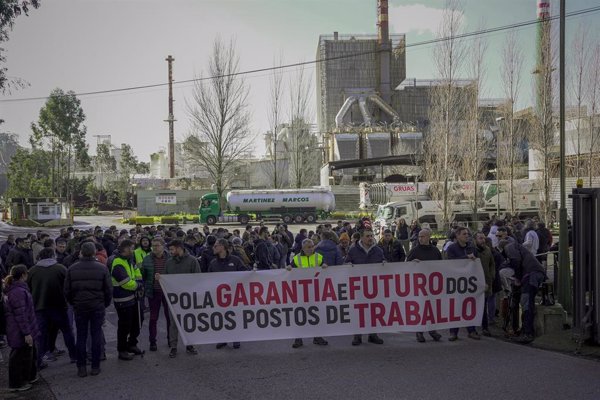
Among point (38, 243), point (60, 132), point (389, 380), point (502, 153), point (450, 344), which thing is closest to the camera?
point (389, 380)

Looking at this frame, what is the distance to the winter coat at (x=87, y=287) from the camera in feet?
24.7

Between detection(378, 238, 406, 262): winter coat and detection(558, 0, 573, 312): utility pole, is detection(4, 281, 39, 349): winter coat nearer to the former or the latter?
detection(378, 238, 406, 262): winter coat

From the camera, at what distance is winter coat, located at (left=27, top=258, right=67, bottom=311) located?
7.95 meters

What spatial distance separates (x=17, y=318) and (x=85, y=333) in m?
A: 1.04

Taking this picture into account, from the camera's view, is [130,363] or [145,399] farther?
[130,363]

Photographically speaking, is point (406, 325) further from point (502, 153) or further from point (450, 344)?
point (502, 153)

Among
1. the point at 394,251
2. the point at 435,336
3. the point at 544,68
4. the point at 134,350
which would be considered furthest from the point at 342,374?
the point at 544,68

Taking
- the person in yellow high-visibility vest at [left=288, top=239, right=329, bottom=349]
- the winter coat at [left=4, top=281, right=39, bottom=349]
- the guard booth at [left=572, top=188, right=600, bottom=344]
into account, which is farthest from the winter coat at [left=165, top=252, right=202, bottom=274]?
the guard booth at [left=572, top=188, right=600, bottom=344]

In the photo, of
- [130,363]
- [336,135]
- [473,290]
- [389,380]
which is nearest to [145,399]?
[130,363]

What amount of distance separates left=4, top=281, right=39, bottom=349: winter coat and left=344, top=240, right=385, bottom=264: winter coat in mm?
4870

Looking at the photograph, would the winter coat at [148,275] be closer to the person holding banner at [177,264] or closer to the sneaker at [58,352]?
the person holding banner at [177,264]

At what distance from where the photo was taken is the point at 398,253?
39.8ft

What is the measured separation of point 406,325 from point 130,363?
432 centimetres

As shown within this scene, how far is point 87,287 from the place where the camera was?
24.7ft
